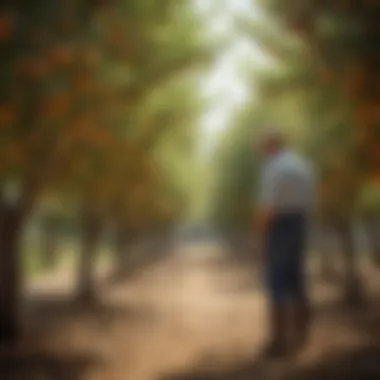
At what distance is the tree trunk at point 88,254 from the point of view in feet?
7.04

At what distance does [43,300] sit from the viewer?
6.95 ft

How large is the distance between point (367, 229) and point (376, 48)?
436 mm

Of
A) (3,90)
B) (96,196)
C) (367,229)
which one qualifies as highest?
(3,90)

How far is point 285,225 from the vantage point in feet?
6.70

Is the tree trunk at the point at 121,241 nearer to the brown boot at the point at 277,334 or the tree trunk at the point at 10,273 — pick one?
the tree trunk at the point at 10,273

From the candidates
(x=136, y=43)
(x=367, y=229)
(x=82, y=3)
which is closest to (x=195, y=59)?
(x=136, y=43)

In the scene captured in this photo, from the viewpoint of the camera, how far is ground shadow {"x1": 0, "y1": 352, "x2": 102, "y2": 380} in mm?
2035

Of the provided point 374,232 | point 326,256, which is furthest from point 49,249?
point 374,232

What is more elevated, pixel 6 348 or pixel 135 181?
pixel 135 181

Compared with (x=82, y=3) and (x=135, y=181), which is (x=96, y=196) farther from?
(x=82, y=3)

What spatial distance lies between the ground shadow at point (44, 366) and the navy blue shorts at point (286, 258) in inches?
18.1

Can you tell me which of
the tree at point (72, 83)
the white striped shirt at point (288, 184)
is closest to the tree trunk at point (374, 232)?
the white striped shirt at point (288, 184)

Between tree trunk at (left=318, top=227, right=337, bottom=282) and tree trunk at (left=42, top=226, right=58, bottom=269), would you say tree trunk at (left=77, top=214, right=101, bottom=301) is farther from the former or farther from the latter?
tree trunk at (left=318, top=227, right=337, bottom=282)

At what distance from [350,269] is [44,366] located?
2.53 feet
